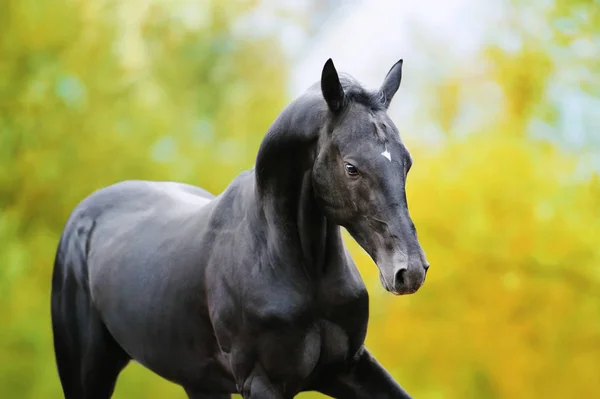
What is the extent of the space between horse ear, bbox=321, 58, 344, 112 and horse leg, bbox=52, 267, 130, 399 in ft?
4.72

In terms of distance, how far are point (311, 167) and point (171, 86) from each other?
6675 mm

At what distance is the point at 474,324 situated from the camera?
7.06 meters

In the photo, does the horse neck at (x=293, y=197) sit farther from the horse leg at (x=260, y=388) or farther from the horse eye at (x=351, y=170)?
the horse leg at (x=260, y=388)

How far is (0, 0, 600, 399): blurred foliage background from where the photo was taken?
22.3 feet

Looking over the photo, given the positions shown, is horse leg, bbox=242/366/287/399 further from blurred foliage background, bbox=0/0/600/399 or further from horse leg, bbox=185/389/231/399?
blurred foliage background, bbox=0/0/600/399

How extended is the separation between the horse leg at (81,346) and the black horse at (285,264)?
0.17 m

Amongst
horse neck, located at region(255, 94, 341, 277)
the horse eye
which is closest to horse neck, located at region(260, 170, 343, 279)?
horse neck, located at region(255, 94, 341, 277)

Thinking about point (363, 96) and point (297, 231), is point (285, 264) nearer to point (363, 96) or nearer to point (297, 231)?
point (297, 231)

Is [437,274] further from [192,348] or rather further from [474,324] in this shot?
[192,348]

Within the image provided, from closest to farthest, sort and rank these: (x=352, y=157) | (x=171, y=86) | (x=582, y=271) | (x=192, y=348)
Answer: (x=352, y=157) → (x=192, y=348) → (x=582, y=271) → (x=171, y=86)

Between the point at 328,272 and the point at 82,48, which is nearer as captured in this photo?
the point at 328,272

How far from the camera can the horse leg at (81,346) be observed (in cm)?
315

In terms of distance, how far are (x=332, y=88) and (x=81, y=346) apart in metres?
1.61

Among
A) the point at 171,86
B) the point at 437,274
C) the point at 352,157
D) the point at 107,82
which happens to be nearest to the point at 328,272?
the point at 352,157
